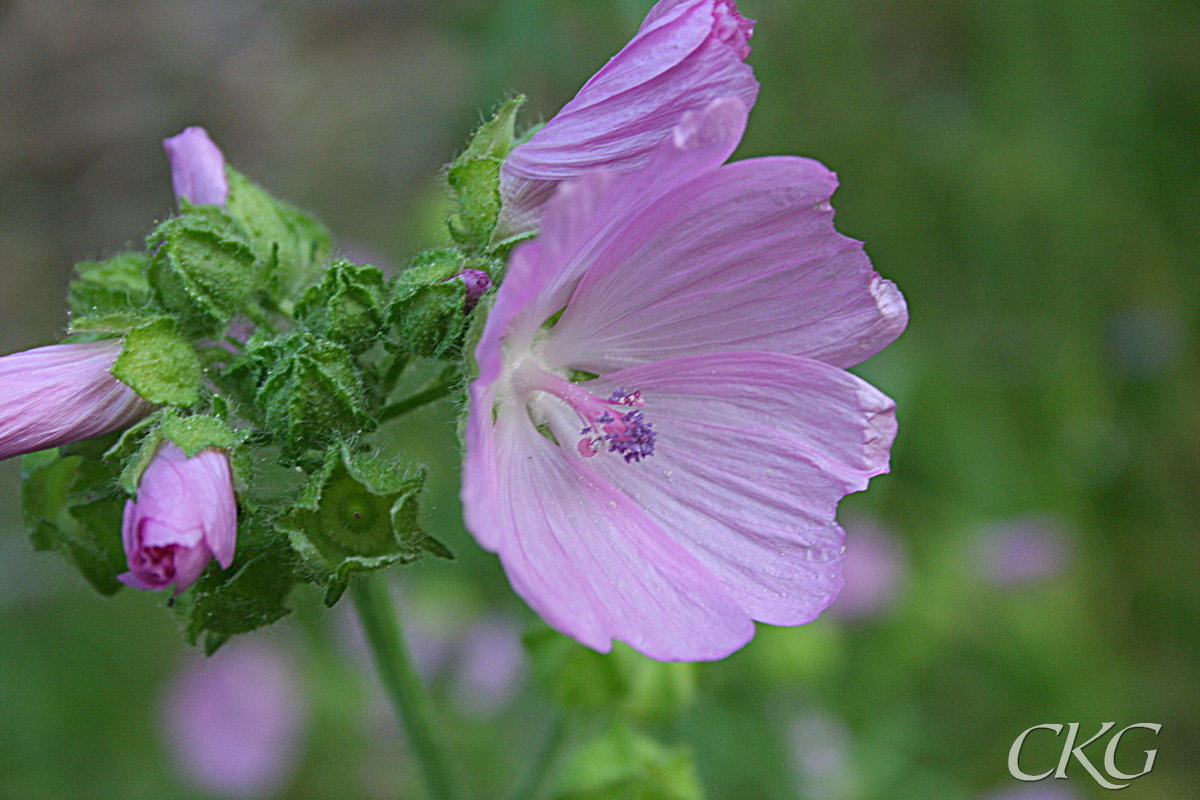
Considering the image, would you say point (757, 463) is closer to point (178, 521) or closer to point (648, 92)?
point (648, 92)

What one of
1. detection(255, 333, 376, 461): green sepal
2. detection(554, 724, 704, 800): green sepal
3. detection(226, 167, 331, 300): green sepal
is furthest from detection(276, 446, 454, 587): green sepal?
detection(554, 724, 704, 800): green sepal

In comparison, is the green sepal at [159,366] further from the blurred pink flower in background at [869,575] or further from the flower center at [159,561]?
the blurred pink flower in background at [869,575]

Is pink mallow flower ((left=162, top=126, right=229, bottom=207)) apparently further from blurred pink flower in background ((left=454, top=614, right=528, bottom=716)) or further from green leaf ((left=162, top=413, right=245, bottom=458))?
blurred pink flower in background ((left=454, top=614, right=528, bottom=716))

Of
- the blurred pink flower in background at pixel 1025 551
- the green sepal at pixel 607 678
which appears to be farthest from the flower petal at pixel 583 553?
the blurred pink flower in background at pixel 1025 551

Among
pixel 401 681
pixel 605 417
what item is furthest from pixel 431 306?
pixel 401 681

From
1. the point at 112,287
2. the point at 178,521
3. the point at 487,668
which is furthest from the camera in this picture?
the point at 487,668

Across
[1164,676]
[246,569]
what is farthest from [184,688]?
[1164,676]

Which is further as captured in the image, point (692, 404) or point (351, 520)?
point (692, 404)

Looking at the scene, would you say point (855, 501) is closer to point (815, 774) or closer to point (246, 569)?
point (815, 774)
